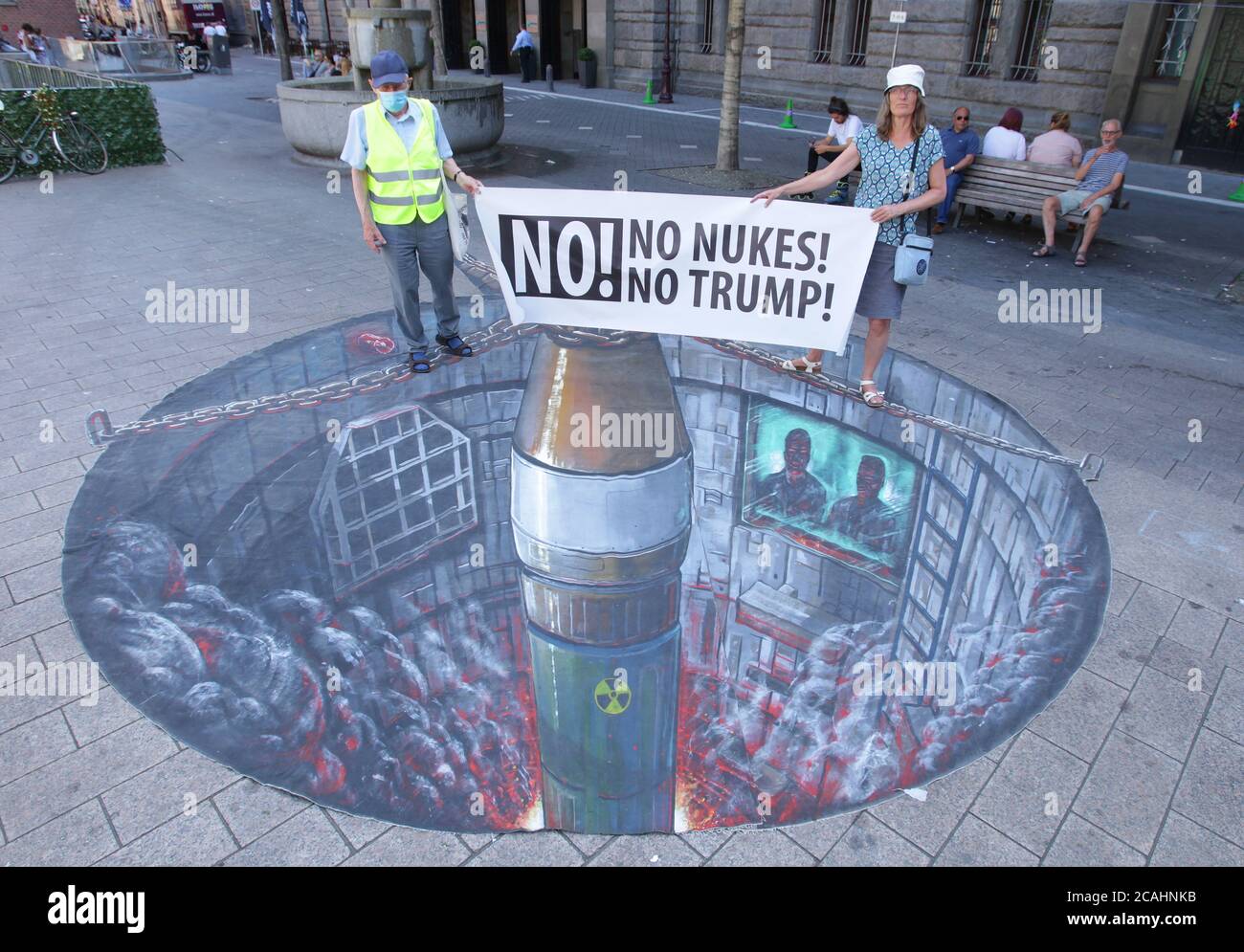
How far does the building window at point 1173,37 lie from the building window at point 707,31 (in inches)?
465

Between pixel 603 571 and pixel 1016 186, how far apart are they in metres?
8.15

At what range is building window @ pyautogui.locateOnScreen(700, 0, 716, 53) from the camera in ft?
77.0

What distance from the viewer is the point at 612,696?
3287 mm

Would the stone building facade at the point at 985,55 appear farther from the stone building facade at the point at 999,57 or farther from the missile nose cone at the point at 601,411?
the missile nose cone at the point at 601,411

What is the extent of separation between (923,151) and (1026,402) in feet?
6.49

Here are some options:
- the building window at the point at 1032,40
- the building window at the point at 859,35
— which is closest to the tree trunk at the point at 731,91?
the building window at the point at 1032,40

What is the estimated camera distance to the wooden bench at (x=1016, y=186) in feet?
30.3

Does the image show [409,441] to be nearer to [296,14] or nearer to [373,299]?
[373,299]

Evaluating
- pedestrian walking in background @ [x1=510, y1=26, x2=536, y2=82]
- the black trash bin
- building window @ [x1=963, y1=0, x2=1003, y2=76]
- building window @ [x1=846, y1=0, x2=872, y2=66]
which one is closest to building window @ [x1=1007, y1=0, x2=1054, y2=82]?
building window @ [x1=963, y1=0, x2=1003, y2=76]

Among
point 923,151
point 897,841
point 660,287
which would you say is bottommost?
point 897,841

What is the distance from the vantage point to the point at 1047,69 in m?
16.4

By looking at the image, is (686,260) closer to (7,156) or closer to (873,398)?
(873,398)

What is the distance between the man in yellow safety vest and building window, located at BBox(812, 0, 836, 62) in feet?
59.9
